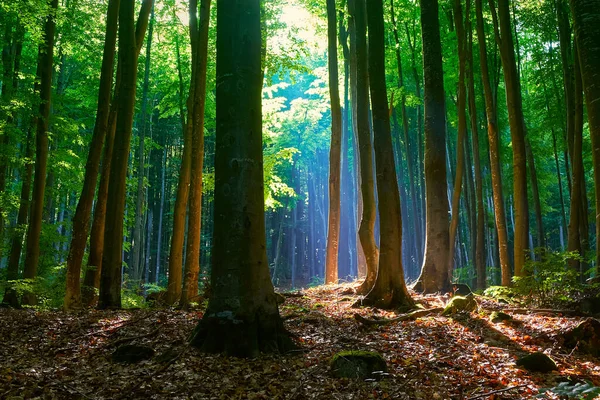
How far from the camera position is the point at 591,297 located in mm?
6480

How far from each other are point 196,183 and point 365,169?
4.15 m

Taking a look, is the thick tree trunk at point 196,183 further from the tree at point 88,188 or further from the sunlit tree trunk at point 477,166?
the sunlit tree trunk at point 477,166

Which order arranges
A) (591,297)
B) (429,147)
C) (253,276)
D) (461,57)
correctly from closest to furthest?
1. (253,276)
2. (591,297)
3. (429,147)
4. (461,57)

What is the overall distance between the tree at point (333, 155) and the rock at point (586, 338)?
31.1 ft

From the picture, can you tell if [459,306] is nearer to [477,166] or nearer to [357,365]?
[357,365]

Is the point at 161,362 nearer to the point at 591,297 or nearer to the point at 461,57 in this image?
the point at 591,297

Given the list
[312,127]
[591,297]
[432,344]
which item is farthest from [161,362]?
[312,127]

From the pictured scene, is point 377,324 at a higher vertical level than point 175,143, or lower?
lower

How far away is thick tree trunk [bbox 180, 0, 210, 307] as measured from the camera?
870 cm

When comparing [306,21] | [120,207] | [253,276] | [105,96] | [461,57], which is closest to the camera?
[253,276]

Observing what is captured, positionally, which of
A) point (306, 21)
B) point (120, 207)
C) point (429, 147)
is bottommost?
point (120, 207)

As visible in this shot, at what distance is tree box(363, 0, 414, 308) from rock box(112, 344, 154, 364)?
15.1 feet

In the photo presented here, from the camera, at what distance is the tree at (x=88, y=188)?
27.8 feet

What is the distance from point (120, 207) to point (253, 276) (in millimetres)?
4558
